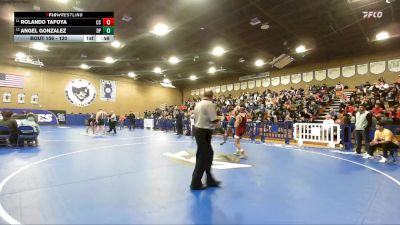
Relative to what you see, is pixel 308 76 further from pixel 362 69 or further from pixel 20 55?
pixel 20 55

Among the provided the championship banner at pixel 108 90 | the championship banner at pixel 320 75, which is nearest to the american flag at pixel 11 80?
the championship banner at pixel 108 90

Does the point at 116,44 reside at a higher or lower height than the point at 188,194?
higher

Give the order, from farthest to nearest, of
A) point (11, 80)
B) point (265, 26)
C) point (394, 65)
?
1. point (11, 80)
2. point (394, 65)
3. point (265, 26)

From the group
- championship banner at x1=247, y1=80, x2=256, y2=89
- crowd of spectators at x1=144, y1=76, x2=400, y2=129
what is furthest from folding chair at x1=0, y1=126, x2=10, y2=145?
championship banner at x1=247, y1=80, x2=256, y2=89

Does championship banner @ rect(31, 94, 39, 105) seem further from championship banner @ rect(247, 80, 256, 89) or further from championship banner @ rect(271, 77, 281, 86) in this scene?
championship banner @ rect(271, 77, 281, 86)

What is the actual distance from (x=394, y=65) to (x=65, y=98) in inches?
1305

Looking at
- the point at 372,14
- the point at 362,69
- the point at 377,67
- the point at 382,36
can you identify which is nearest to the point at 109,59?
the point at 372,14

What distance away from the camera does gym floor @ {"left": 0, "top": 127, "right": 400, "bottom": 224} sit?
132 inches

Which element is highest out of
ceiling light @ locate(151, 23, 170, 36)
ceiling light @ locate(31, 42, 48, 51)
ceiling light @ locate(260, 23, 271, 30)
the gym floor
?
ceiling light @ locate(31, 42, 48, 51)

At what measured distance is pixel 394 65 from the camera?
19.8 m

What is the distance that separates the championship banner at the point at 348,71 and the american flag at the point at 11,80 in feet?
107

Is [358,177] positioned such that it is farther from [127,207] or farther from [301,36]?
[301,36]

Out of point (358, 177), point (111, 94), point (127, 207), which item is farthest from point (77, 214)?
point (111, 94)

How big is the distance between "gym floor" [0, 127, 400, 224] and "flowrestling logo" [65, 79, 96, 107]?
83.4 ft
